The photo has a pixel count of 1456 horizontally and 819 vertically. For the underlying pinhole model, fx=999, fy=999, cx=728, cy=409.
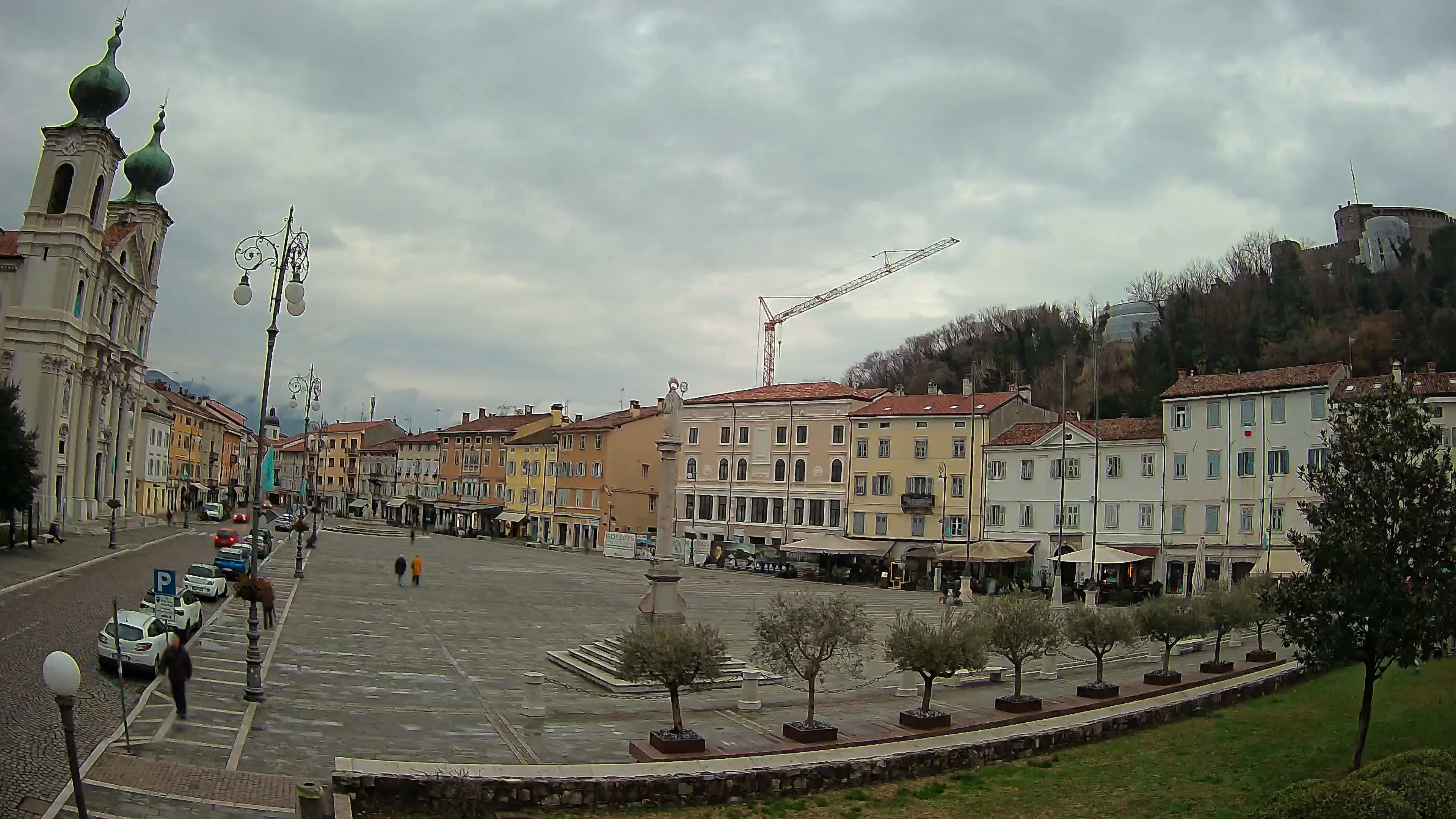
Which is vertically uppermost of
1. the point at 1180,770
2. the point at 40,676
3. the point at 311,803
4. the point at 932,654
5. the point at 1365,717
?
the point at 932,654

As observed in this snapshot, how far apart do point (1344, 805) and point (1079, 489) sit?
49.7 meters

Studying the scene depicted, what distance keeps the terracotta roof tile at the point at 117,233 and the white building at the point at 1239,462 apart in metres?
69.0

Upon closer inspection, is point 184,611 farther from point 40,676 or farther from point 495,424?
point 495,424

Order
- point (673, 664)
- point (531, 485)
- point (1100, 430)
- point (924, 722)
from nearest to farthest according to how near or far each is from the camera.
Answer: point (673, 664) → point (924, 722) → point (1100, 430) → point (531, 485)

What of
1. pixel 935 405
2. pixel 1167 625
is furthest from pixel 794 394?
pixel 1167 625

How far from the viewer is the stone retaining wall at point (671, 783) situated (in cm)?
1381

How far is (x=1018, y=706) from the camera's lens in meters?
21.0

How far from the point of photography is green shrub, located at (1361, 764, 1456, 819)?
405 inches

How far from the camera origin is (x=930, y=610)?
43.5 m

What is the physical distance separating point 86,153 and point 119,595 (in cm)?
4269

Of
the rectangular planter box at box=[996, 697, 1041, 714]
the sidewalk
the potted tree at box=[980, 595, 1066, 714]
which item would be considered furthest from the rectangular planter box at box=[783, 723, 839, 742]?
the sidewalk

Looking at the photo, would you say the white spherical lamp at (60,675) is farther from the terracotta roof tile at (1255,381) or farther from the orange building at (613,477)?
the orange building at (613,477)

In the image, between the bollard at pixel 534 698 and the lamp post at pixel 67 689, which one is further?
the bollard at pixel 534 698

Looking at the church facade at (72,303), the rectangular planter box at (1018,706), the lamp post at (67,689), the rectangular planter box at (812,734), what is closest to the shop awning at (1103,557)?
the rectangular planter box at (1018,706)
